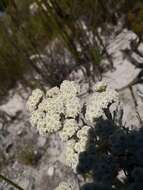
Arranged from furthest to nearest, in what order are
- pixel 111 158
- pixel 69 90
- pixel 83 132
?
pixel 69 90 → pixel 83 132 → pixel 111 158

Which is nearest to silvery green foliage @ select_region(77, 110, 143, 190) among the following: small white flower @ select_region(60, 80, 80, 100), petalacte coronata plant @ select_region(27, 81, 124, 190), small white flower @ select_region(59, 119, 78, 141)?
petalacte coronata plant @ select_region(27, 81, 124, 190)

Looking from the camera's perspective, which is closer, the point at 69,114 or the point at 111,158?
the point at 111,158

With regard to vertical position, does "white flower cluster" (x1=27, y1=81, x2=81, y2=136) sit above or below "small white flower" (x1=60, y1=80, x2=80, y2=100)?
below

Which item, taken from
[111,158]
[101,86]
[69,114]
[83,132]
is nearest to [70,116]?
[69,114]

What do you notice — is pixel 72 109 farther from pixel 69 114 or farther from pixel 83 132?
pixel 83 132

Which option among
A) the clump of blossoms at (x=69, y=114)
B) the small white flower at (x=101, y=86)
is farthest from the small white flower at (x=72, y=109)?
the small white flower at (x=101, y=86)

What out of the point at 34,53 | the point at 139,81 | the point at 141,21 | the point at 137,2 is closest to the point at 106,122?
the point at 139,81

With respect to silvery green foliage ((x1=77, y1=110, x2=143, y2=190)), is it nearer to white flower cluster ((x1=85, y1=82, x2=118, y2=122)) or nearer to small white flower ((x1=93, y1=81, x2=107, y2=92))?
white flower cluster ((x1=85, y1=82, x2=118, y2=122))
